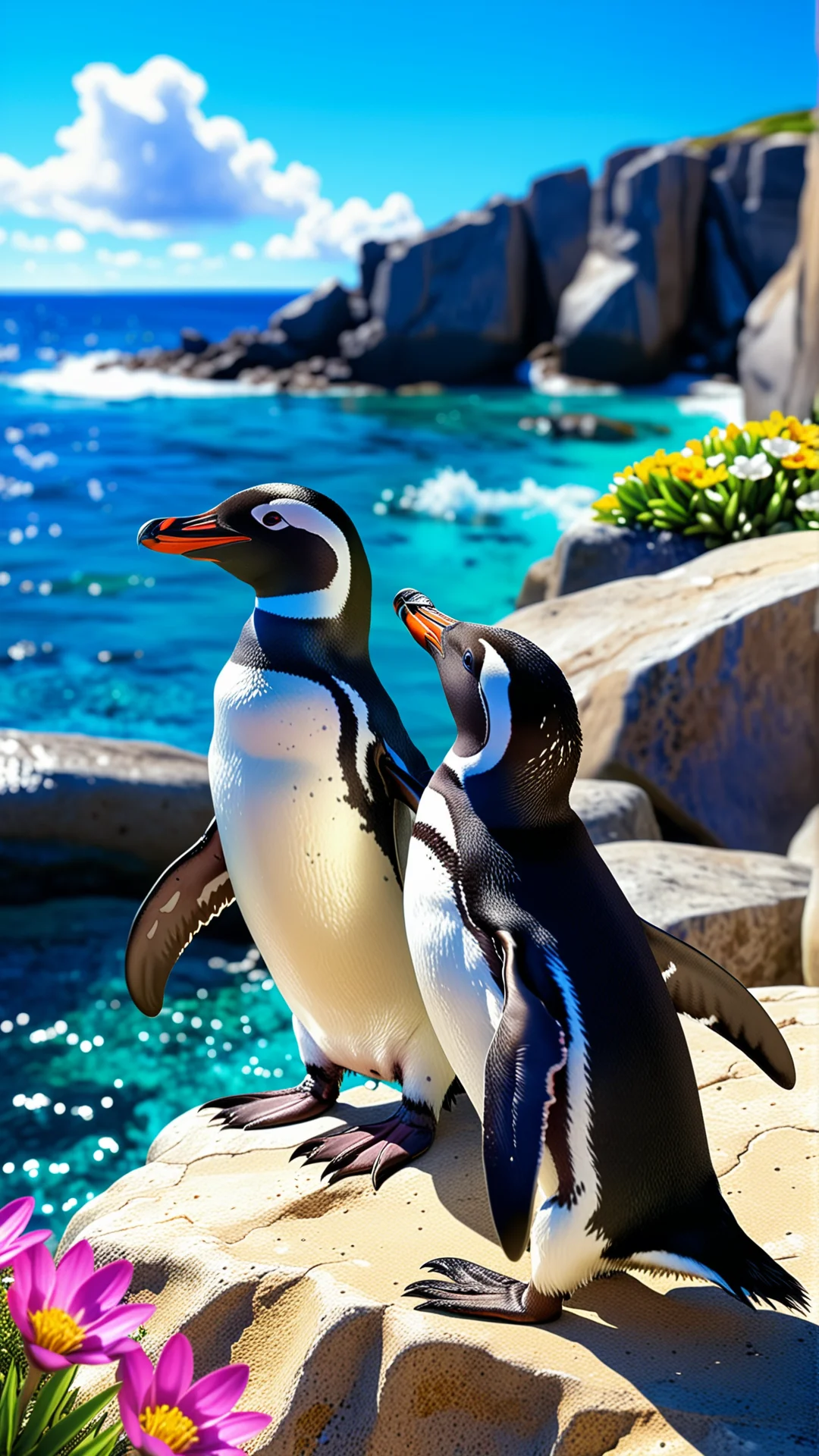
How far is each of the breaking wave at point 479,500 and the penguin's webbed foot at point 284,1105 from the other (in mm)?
11194

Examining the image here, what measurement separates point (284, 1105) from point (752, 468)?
3608 mm

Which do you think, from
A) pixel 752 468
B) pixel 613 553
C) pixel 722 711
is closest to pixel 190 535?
pixel 722 711

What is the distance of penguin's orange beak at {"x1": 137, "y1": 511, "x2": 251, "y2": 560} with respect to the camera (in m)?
2.17

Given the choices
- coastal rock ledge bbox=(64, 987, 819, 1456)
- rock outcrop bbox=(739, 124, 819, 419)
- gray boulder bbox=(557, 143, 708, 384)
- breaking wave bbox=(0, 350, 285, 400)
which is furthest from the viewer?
breaking wave bbox=(0, 350, 285, 400)

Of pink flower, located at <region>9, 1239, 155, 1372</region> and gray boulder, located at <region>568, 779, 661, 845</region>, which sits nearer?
pink flower, located at <region>9, 1239, 155, 1372</region>

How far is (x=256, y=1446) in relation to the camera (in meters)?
1.66

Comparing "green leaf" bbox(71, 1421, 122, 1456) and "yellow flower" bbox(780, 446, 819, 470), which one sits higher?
"yellow flower" bbox(780, 446, 819, 470)

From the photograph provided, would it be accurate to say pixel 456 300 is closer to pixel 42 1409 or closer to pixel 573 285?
pixel 573 285

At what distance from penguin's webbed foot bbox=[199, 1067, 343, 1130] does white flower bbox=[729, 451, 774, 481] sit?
11.4 feet

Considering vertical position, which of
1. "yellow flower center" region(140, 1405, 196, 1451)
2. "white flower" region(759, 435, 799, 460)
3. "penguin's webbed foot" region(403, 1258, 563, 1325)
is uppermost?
"white flower" region(759, 435, 799, 460)

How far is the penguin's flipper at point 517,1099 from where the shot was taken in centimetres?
139

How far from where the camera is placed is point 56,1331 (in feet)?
3.53

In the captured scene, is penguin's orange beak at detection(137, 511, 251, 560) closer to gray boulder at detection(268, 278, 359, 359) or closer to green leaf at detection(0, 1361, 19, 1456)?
green leaf at detection(0, 1361, 19, 1456)

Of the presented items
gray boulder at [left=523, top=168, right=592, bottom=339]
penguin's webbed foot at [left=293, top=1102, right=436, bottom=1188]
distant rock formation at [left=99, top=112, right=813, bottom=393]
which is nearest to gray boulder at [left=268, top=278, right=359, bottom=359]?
distant rock formation at [left=99, top=112, right=813, bottom=393]
